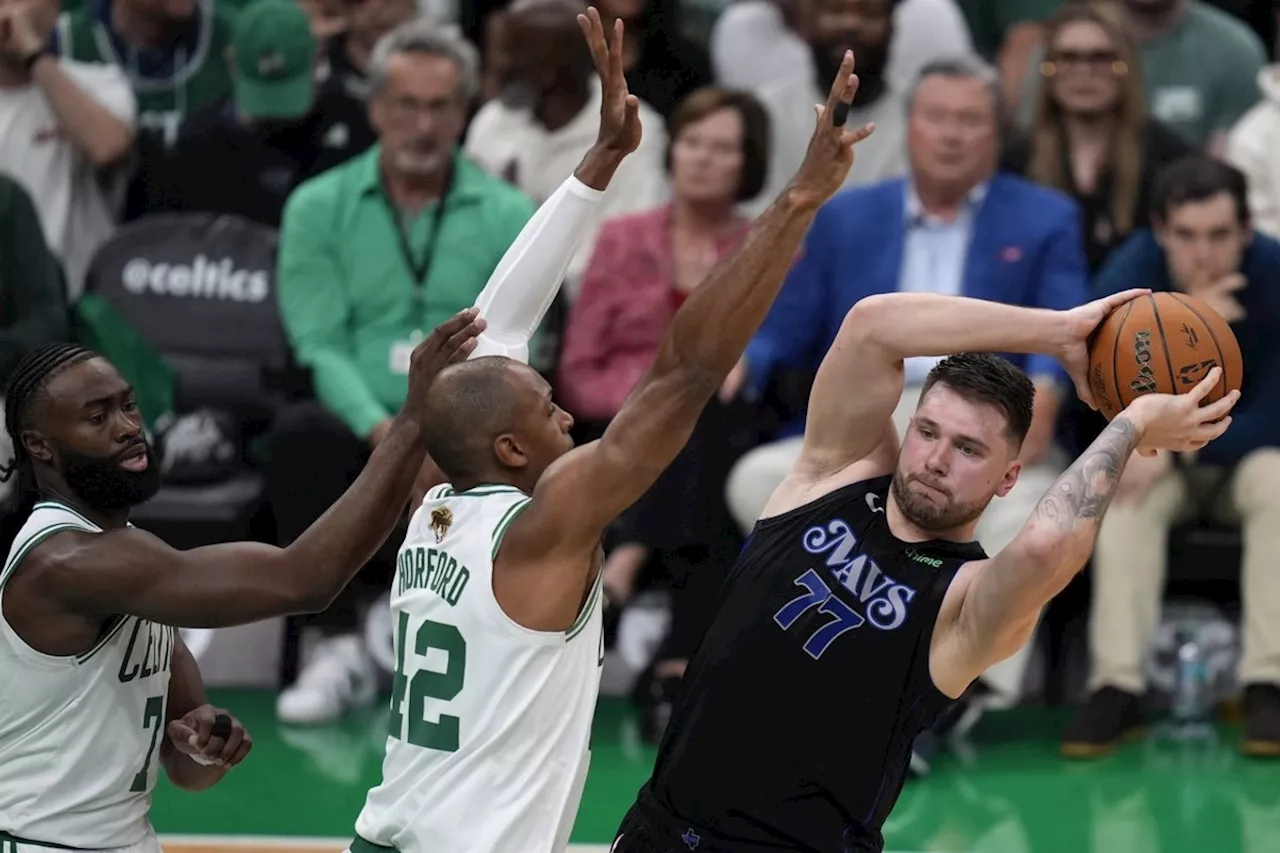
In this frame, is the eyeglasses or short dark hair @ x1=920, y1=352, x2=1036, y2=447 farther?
the eyeglasses

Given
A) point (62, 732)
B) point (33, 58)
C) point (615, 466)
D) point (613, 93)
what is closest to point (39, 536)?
point (62, 732)

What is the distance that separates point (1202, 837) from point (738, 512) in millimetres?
2002

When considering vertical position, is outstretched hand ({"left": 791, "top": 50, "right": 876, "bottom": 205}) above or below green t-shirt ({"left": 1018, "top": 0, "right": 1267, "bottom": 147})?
above

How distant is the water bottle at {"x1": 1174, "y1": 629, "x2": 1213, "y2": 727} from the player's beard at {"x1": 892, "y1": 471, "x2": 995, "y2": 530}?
3.48 meters

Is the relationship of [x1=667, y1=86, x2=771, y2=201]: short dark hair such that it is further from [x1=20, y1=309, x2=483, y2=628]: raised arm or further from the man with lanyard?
[x1=20, y1=309, x2=483, y2=628]: raised arm

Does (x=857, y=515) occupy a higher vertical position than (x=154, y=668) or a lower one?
higher

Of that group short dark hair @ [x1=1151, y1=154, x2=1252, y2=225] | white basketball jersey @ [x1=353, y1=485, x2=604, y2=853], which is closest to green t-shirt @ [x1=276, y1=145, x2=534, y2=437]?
short dark hair @ [x1=1151, y1=154, x2=1252, y2=225]

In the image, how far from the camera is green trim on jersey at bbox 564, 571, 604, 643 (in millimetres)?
4059

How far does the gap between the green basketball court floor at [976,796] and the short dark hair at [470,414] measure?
245 cm

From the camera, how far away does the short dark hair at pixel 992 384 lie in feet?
14.7

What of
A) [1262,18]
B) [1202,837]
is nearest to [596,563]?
[1202,837]

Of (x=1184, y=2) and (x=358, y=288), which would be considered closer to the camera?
Answer: (x=358, y=288)

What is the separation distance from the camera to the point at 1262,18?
955cm

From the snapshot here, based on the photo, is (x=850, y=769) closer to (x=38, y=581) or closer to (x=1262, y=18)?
(x=38, y=581)
